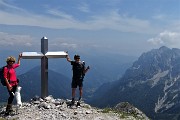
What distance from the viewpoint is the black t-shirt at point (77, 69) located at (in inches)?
867

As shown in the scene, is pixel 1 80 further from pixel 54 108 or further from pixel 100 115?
pixel 100 115

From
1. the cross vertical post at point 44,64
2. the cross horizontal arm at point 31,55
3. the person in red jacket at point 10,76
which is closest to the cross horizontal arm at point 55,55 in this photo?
the cross vertical post at point 44,64

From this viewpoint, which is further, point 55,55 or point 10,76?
point 55,55

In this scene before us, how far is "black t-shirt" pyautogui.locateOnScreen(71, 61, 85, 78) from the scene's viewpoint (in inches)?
867

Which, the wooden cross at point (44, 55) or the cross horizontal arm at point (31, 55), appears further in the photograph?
the wooden cross at point (44, 55)

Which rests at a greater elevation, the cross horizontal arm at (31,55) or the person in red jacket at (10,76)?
the cross horizontal arm at (31,55)

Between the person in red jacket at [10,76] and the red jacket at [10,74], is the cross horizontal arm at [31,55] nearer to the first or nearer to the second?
the person in red jacket at [10,76]

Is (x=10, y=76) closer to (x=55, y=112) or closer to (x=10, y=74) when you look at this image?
(x=10, y=74)

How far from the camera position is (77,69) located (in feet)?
72.3

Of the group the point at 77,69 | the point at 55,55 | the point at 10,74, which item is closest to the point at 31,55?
the point at 55,55

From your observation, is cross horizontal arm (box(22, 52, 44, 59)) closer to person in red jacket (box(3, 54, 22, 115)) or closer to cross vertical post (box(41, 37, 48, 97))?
cross vertical post (box(41, 37, 48, 97))

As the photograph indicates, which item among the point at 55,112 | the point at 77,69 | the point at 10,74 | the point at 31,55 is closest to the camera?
the point at 10,74

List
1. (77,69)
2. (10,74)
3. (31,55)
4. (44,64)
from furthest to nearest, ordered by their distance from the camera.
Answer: (44,64), (31,55), (77,69), (10,74)

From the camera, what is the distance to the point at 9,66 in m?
19.2
